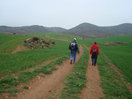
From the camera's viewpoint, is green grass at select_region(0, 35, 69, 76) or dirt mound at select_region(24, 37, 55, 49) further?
Result: dirt mound at select_region(24, 37, 55, 49)

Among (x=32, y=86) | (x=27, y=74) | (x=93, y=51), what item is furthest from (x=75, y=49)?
(x=32, y=86)

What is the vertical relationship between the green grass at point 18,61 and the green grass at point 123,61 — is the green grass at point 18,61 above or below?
above

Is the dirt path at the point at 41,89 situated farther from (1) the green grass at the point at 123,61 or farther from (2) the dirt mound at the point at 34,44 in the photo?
(2) the dirt mound at the point at 34,44

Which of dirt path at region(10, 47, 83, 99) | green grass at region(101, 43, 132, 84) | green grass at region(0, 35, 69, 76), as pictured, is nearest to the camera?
dirt path at region(10, 47, 83, 99)

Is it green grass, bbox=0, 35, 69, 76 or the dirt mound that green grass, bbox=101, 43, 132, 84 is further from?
the dirt mound

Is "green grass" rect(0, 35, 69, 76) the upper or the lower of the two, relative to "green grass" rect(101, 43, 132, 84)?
upper

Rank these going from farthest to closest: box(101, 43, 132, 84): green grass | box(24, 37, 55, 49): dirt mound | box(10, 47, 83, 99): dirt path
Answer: box(24, 37, 55, 49): dirt mound < box(101, 43, 132, 84): green grass < box(10, 47, 83, 99): dirt path

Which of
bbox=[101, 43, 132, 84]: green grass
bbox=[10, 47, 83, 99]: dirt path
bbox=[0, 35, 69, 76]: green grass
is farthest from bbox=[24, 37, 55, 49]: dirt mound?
bbox=[10, 47, 83, 99]: dirt path

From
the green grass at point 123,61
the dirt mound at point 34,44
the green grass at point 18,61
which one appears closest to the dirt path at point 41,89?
the green grass at point 18,61

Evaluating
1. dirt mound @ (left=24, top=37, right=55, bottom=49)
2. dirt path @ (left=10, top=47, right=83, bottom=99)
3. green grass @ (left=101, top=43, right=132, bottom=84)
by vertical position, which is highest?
dirt mound @ (left=24, top=37, right=55, bottom=49)

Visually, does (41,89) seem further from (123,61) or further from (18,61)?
(123,61)

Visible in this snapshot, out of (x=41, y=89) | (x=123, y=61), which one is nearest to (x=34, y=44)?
(x=123, y=61)

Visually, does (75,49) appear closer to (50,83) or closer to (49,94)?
(50,83)

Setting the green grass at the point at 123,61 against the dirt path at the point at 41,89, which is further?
the green grass at the point at 123,61
